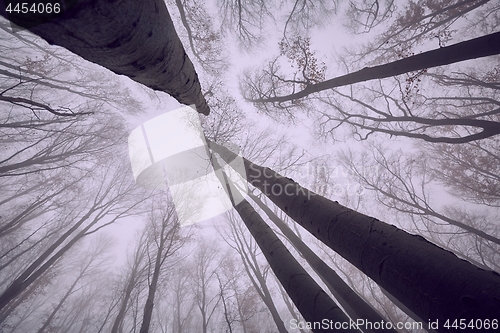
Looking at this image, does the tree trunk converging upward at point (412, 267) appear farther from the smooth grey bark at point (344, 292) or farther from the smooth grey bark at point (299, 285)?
the smooth grey bark at point (344, 292)

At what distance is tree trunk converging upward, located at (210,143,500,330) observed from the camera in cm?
85

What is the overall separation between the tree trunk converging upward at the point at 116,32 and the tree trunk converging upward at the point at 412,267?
179 centimetres

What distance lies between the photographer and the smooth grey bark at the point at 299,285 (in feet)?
5.79

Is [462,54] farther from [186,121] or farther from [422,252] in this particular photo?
[186,121]

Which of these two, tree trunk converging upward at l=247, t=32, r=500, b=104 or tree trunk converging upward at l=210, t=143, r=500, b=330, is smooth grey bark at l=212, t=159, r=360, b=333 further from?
tree trunk converging upward at l=247, t=32, r=500, b=104

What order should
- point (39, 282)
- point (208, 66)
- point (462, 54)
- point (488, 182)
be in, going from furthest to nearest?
point (39, 282) < point (488, 182) < point (208, 66) < point (462, 54)

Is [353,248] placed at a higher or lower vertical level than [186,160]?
lower

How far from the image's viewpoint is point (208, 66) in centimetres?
725

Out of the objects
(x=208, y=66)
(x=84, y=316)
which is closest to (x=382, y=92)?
(x=208, y=66)

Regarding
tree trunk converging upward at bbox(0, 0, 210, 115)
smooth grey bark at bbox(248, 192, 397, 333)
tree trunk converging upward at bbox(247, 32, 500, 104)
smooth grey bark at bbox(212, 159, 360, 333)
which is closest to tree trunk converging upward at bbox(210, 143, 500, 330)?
smooth grey bark at bbox(212, 159, 360, 333)

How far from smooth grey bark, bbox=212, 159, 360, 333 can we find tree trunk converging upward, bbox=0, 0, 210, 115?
2.36m

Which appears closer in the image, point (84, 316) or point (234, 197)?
point (234, 197)

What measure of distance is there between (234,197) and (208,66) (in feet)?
18.0

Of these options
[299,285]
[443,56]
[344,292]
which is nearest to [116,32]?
[299,285]
